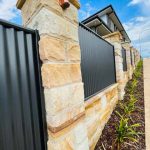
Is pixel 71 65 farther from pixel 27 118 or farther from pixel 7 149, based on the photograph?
pixel 7 149

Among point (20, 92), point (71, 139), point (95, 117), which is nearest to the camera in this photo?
point (20, 92)

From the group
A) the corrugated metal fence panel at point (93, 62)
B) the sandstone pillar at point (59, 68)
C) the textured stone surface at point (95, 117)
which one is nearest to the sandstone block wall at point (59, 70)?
the sandstone pillar at point (59, 68)

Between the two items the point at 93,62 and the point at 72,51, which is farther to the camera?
the point at 93,62

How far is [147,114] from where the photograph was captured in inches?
177

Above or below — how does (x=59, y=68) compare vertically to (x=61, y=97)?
above

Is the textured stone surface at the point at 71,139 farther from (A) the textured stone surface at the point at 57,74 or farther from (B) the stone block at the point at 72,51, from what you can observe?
(B) the stone block at the point at 72,51

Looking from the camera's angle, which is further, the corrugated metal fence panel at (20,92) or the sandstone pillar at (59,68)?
the sandstone pillar at (59,68)

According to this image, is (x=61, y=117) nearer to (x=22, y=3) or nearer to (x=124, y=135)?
(x=22, y=3)

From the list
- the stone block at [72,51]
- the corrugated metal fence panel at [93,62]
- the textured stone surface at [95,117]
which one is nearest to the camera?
the stone block at [72,51]

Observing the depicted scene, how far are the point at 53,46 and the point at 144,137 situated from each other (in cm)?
283

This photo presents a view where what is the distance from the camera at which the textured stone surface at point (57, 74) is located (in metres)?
1.58

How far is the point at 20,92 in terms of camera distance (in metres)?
1.49

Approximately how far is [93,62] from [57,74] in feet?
6.62

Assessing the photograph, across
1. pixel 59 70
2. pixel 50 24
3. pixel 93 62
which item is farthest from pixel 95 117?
pixel 50 24
